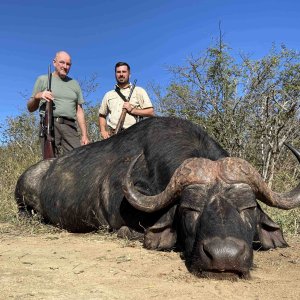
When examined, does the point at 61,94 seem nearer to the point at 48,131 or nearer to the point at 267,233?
the point at 48,131

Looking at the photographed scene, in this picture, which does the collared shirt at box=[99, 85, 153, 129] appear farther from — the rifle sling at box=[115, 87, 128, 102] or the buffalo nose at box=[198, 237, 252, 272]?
the buffalo nose at box=[198, 237, 252, 272]

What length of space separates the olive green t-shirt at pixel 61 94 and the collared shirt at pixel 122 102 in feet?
1.76

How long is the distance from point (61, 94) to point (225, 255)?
4.88m

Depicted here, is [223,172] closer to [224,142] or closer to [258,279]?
[258,279]

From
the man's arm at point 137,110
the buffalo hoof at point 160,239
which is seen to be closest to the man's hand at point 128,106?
the man's arm at point 137,110

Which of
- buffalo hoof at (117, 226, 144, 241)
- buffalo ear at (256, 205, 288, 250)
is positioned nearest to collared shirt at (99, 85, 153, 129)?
buffalo hoof at (117, 226, 144, 241)

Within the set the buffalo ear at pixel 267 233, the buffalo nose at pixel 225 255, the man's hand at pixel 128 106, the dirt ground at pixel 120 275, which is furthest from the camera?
the man's hand at pixel 128 106

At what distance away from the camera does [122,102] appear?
7164 mm

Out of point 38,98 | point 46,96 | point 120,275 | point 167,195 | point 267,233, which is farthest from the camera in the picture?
point 38,98

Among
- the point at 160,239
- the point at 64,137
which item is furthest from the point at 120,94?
the point at 160,239

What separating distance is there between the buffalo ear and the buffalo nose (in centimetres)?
103

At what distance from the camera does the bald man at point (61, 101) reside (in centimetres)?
700

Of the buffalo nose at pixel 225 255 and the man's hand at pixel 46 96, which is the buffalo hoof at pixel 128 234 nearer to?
the buffalo nose at pixel 225 255

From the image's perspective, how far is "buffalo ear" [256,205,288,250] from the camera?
3896 mm
